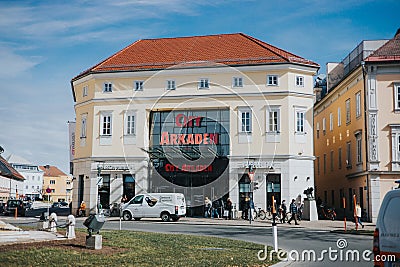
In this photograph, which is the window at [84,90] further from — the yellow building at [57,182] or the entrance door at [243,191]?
the yellow building at [57,182]

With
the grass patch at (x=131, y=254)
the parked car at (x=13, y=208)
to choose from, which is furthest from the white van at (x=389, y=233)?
the parked car at (x=13, y=208)

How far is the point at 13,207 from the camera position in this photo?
4469 centimetres

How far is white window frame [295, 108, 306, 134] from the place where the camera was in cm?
4053

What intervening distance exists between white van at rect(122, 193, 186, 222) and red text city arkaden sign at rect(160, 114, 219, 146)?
6.79m

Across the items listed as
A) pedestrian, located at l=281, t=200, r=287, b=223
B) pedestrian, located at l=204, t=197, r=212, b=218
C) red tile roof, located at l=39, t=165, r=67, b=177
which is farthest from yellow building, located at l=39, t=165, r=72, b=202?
pedestrian, located at l=281, t=200, r=287, b=223

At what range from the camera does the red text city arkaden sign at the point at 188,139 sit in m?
41.0

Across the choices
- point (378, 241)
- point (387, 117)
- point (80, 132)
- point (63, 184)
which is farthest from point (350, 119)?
point (63, 184)

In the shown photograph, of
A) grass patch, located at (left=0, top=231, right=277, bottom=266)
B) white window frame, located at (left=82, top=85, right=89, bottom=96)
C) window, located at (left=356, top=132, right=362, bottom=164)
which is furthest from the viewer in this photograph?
white window frame, located at (left=82, top=85, right=89, bottom=96)

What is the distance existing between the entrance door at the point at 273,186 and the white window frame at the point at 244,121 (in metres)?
4.17

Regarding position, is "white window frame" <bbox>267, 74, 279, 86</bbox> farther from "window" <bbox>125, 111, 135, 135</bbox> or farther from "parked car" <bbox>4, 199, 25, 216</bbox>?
"parked car" <bbox>4, 199, 25, 216</bbox>

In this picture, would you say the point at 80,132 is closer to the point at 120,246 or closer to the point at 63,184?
the point at 120,246

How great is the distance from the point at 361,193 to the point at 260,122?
9.50 m

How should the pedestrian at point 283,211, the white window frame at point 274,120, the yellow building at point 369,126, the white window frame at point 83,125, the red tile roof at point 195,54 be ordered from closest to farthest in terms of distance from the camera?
1. the pedestrian at point 283,211
2. the yellow building at point 369,126
3. the white window frame at point 274,120
4. the red tile roof at point 195,54
5. the white window frame at point 83,125

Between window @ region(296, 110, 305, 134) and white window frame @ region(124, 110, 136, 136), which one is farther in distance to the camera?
white window frame @ region(124, 110, 136, 136)
